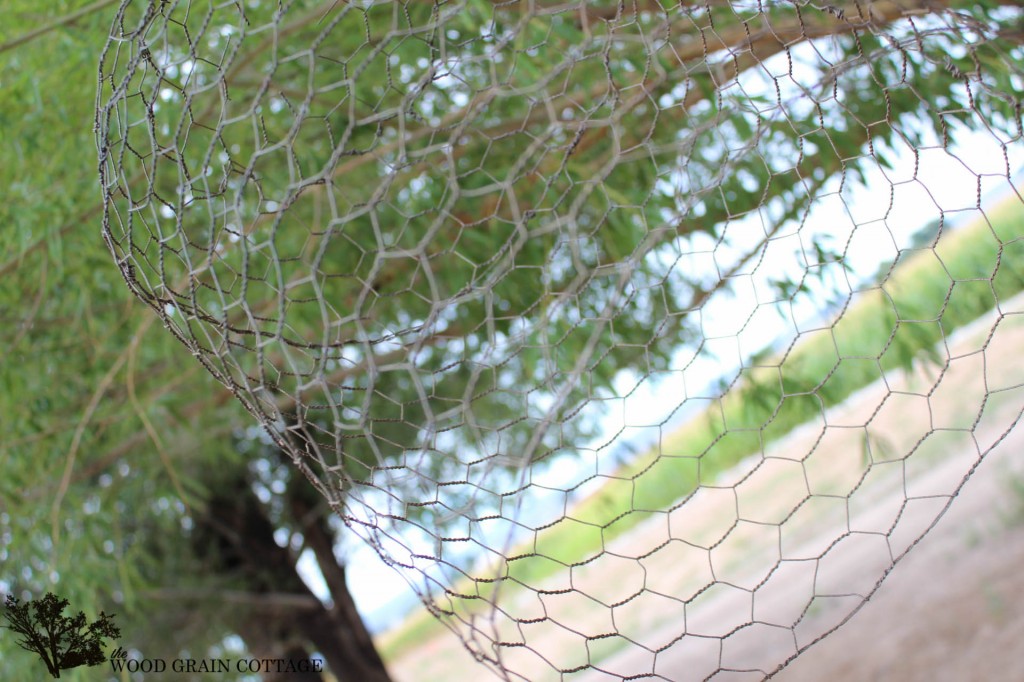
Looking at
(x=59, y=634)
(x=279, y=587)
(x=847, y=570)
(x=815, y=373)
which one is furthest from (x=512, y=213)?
(x=847, y=570)

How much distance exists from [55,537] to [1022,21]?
4.88 feet

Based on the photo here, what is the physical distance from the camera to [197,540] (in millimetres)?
2861

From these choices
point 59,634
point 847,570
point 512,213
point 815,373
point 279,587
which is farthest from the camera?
point 847,570

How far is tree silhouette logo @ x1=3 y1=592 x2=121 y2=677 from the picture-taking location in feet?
4.04

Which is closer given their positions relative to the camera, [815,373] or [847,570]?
[815,373]

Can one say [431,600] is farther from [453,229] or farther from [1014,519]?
[1014,519]

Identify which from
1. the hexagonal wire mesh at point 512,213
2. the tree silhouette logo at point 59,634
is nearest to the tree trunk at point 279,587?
the hexagonal wire mesh at point 512,213

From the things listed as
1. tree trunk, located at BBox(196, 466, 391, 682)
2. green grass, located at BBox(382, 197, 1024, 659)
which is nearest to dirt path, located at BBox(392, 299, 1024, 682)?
green grass, located at BBox(382, 197, 1024, 659)

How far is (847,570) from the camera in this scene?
10.6 feet

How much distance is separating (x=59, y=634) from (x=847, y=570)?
2624 mm

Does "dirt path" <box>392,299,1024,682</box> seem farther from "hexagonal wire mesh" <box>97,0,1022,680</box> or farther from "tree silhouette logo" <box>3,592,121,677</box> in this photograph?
"tree silhouette logo" <box>3,592,121,677</box>

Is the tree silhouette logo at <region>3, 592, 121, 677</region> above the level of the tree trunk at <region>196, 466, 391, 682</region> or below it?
below

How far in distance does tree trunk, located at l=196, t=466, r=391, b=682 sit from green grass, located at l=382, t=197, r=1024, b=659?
1.63ft

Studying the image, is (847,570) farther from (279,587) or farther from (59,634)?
(59,634)
